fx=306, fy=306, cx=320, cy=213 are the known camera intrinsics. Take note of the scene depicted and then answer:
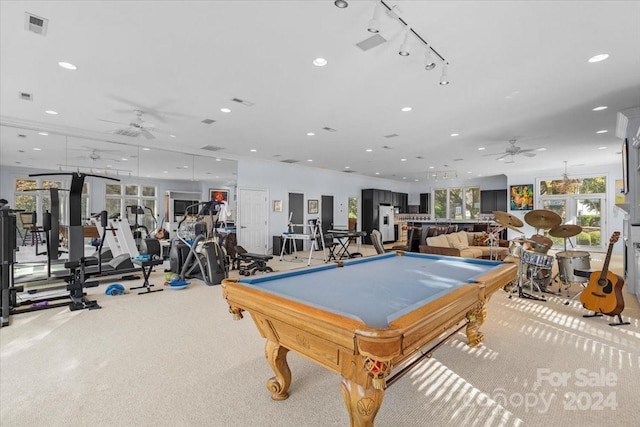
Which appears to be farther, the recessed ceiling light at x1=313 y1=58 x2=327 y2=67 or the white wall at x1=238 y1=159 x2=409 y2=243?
the white wall at x1=238 y1=159 x2=409 y2=243

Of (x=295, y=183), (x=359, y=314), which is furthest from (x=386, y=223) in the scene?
(x=359, y=314)

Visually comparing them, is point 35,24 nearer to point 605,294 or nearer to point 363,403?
point 363,403

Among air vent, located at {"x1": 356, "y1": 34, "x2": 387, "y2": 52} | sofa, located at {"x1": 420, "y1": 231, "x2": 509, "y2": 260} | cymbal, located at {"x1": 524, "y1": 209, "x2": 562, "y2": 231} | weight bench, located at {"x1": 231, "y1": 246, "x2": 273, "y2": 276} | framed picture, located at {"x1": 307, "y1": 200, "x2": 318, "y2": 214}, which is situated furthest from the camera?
framed picture, located at {"x1": 307, "y1": 200, "x2": 318, "y2": 214}

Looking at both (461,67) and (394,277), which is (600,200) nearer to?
(461,67)

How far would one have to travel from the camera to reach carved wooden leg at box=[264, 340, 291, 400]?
2.00 metres

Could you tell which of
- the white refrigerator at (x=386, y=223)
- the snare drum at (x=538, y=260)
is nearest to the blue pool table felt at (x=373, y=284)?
the snare drum at (x=538, y=260)

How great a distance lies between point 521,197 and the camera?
1159 cm

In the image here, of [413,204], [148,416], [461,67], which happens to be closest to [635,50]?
[461,67]

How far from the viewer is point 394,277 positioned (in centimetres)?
228

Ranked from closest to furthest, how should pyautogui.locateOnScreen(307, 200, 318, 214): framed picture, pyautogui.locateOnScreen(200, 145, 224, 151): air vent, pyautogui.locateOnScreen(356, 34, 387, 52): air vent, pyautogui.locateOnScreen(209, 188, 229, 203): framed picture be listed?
pyautogui.locateOnScreen(356, 34, 387, 52): air vent
pyautogui.locateOnScreen(200, 145, 224, 151): air vent
pyautogui.locateOnScreen(209, 188, 229, 203): framed picture
pyautogui.locateOnScreen(307, 200, 318, 214): framed picture

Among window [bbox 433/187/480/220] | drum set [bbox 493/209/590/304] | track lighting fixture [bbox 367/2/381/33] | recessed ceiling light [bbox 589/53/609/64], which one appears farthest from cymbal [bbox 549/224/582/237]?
window [bbox 433/187/480/220]

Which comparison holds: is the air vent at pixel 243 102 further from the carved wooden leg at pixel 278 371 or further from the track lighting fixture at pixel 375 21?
the carved wooden leg at pixel 278 371

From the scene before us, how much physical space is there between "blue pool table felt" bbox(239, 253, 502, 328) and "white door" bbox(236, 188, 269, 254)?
19.3 ft

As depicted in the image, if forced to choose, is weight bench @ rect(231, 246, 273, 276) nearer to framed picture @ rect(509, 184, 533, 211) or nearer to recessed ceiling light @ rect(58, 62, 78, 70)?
recessed ceiling light @ rect(58, 62, 78, 70)
